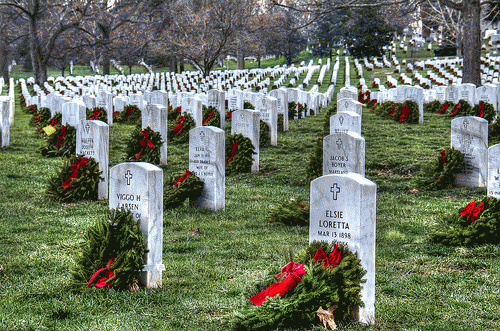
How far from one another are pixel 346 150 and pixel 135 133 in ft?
21.5

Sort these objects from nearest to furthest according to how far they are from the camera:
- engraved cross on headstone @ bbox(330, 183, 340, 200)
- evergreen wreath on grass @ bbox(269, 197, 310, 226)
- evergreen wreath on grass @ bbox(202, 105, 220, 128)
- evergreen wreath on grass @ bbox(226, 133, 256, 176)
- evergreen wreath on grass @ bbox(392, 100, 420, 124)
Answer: engraved cross on headstone @ bbox(330, 183, 340, 200) < evergreen wreath on grass @ bbox(269, 197, 310, 226) < evergreen wreath on grass @ bbox(226, 133, 256, 176) < evergreen wreath on grass @ bbox(202, 105, 220, 128) < evergreen wreath on grass @ bbox(392, 100, 420, 124)

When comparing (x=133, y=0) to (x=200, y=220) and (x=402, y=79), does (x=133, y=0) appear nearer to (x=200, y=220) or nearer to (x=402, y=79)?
(x=402, y=79)

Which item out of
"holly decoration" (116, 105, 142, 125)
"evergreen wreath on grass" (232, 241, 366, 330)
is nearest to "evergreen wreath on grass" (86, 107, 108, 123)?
"holly decoration" (116, 105, 142, 125)

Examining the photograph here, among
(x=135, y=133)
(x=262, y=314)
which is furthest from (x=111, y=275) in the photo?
(x=135, y=133)

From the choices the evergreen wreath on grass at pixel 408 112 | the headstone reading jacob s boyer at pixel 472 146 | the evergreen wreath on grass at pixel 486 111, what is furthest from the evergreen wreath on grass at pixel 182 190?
the evergreen wreath on grass at pixel 408 112

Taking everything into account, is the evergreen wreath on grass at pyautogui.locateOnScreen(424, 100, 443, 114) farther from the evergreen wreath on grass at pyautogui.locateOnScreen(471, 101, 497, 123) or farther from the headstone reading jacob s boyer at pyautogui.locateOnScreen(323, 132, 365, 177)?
the headstone reading jacob s boyer at pyautogui.locateOnScreen(323, 132, 365, 177)

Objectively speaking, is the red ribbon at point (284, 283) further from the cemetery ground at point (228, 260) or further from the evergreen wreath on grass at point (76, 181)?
the evergreen wreath on grass at point (76, 181)

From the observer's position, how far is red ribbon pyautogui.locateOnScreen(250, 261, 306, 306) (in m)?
5.14

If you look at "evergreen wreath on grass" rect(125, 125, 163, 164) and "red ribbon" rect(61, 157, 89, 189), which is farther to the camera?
"evergreen wreath on grass" rect(125, 125, 163, 164)

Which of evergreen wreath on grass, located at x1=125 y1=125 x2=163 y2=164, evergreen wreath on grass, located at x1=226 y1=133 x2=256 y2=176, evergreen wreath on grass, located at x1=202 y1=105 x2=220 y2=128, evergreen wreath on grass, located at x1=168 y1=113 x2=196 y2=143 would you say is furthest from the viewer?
evergreen wreath on grass, located at x1=202 y1=105 x2=220 y2=128

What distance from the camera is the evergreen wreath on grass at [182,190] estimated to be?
10.1 meters

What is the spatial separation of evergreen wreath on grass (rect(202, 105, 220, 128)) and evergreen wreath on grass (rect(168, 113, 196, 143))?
99 cm

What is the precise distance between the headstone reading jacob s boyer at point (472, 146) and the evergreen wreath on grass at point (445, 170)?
0.11m

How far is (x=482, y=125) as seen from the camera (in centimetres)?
1116
